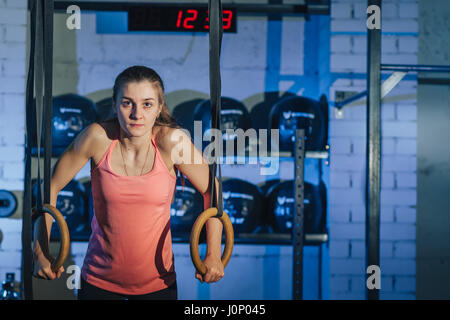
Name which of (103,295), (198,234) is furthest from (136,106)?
(103,295)

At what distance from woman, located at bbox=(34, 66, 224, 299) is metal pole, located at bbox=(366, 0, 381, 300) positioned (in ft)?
3.56

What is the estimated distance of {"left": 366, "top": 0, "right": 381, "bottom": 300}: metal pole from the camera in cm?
228

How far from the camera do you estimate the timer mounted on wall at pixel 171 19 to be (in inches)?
136

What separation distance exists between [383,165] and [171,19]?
82.4 inches

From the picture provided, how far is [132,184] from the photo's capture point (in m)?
1.68

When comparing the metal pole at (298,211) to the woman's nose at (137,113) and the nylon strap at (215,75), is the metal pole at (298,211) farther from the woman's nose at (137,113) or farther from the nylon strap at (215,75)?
the nylon strap at (215,75)

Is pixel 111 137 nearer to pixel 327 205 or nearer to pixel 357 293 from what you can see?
pixel 327 205

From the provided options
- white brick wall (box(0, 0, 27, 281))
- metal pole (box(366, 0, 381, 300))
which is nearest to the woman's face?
metal pole (box(366, 0, 381, 300))

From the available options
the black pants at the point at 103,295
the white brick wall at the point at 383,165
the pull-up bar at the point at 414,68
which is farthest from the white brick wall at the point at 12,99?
the pull-up bar at the point at 414,68

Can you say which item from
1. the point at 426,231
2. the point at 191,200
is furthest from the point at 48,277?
the point at 426,231

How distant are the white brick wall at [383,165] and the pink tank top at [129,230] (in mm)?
1912

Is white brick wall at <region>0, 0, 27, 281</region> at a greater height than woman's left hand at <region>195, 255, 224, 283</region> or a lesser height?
greater

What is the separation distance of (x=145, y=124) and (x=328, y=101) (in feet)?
7.04

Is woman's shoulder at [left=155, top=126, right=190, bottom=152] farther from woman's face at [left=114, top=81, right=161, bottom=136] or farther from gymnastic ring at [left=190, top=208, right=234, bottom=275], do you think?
gymnastic ring at [left=190, top=208, right=234, bottom=275]
